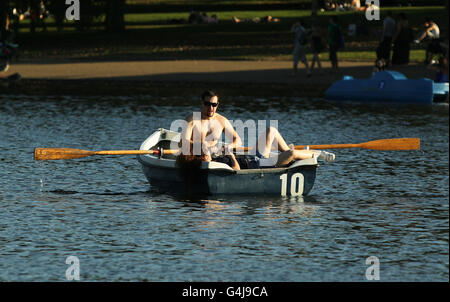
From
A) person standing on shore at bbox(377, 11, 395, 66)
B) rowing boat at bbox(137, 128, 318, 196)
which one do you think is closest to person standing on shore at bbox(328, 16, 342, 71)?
person standing on shore at bbox(377, 11, 395, 66)

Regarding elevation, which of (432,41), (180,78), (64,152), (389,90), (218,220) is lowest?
(218,220)

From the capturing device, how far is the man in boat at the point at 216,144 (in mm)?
17328

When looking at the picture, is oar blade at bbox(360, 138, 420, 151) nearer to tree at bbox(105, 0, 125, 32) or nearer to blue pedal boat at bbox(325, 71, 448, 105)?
blue pedal boat at bbox(325, 71, 448, 105)

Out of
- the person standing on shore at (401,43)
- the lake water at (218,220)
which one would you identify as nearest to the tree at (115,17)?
the person standing on shore at (401,43)

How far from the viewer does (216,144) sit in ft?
58.4

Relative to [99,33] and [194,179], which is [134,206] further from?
[99,33]

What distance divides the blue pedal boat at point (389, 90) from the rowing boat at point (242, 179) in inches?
619

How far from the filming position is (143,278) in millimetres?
12453

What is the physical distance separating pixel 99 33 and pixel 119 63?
15379 mm

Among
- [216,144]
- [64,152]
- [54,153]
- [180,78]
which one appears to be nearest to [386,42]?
[180,78]

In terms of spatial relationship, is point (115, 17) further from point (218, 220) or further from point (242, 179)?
point (218, 220)

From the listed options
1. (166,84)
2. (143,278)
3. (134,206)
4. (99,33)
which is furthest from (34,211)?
(99,33)

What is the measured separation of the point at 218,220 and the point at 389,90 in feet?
60.3
